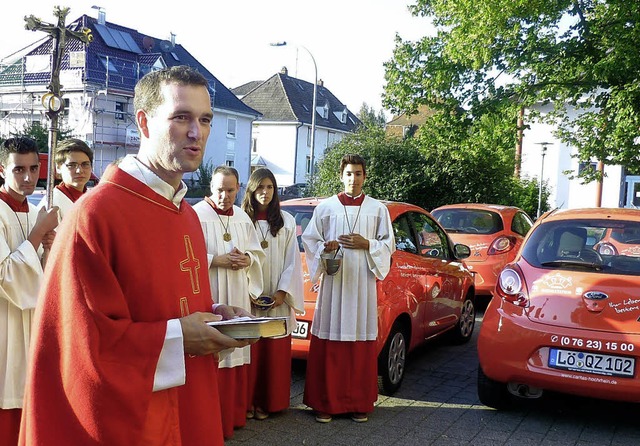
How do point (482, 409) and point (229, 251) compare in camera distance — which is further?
point (482, 409)

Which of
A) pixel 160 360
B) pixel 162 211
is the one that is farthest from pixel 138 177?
pixel 160 360

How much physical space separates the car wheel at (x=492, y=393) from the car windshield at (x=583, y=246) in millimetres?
1037

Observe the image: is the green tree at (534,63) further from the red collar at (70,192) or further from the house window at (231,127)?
the house window at (231,127)

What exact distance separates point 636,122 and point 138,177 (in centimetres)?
1341

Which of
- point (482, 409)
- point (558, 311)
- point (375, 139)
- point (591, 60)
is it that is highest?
point (591, 60)

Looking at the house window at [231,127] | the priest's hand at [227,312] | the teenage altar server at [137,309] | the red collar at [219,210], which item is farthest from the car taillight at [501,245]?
the house window at [231,127]

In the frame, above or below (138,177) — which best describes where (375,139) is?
above

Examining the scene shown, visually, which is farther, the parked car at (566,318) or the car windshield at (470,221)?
the car windshield at (470,221)

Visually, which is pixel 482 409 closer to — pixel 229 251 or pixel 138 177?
pixel 229 251

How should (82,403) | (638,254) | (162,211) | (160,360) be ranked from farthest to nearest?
(638,254) → (162,211) → (160,360) → (82,403)

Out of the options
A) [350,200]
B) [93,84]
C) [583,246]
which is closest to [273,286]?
[350,200]

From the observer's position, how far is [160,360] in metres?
2.00

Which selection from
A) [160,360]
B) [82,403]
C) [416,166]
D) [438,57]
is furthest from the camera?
[416,166]

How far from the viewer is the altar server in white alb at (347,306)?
17.2 feet
